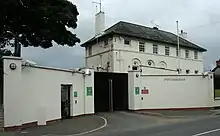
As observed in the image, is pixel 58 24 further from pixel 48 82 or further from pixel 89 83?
pixel 48 82

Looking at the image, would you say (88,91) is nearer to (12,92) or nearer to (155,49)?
(12,92)

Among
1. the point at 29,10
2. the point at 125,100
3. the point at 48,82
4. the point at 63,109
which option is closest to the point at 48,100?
the point at 48,82

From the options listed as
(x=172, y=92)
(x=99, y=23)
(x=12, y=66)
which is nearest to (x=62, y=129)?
(x=12, y=66)

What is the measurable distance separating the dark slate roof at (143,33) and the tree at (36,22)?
15511mm

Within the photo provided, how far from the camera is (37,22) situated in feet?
71.4

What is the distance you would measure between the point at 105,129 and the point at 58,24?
413 inches

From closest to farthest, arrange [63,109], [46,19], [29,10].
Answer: [63,109]
[29,10]
[46,19]

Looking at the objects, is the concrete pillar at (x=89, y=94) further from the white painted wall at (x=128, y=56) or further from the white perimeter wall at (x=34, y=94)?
the white painted wall at (x=128, y=56)

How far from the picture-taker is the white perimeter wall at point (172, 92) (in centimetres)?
2456

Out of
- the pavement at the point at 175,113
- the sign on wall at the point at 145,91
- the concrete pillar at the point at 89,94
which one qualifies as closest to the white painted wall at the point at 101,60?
the sign on wall at the point at 145,91

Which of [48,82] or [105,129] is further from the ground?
[48,82]

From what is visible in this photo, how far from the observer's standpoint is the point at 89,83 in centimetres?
2159

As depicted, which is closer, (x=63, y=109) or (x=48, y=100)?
(x=48, y=100)

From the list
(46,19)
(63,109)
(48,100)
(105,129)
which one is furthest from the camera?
(46,19)
